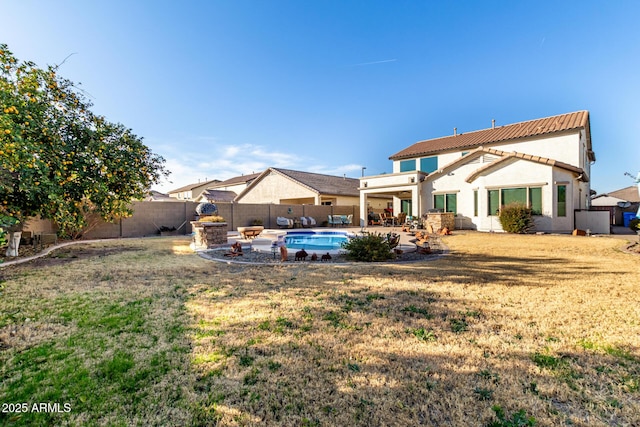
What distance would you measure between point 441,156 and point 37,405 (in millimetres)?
26212

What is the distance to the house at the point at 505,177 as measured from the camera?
16.2 metres

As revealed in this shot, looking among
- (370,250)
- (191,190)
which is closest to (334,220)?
(370,250)

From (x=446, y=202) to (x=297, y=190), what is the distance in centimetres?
1414

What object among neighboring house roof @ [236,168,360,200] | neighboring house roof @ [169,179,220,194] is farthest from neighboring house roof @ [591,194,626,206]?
neighboring house roof @ [169,179,220,194]

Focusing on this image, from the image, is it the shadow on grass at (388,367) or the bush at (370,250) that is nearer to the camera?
the shadow on grass at (388,367)

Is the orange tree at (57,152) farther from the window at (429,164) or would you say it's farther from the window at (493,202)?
the window at (429,164)

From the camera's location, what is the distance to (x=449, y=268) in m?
7.27

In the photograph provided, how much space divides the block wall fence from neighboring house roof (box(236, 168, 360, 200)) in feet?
10.5

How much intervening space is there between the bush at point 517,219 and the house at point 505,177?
2.57 ft

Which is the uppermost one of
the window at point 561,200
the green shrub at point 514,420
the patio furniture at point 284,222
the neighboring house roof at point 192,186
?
the neighboring house roof at point 192,186

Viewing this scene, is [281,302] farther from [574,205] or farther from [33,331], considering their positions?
[574,205]

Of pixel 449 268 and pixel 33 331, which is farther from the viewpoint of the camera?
pixel 449 268

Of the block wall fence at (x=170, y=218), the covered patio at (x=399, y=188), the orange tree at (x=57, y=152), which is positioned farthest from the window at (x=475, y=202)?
the orange tree at (x=57, y=152)

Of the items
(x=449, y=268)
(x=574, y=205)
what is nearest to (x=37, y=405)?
(x=449, y=268)
